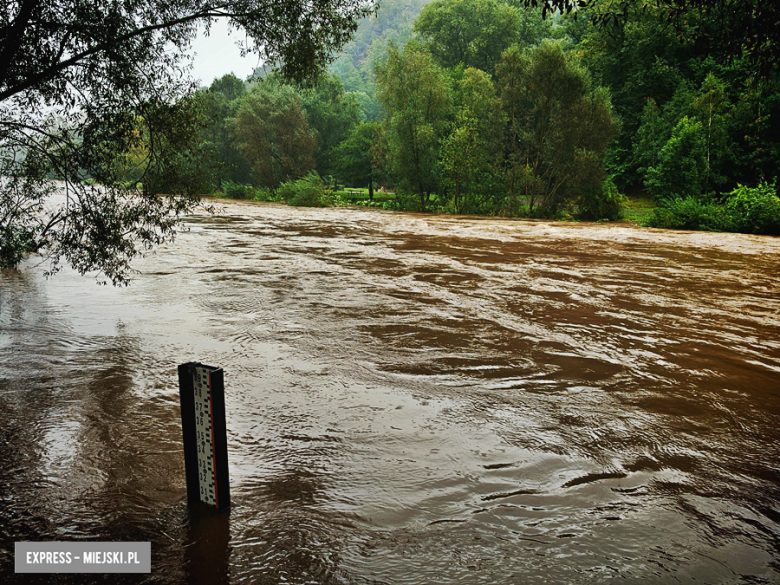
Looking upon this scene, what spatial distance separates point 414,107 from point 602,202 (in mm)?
13028

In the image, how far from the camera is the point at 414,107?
3453cm

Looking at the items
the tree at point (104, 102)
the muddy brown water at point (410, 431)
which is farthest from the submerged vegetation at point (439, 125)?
the muddy brown water at point (410, 431)

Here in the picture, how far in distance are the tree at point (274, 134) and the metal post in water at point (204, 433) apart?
47625mm

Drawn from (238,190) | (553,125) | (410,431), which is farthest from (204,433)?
(238,190)

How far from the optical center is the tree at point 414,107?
34.1 metres

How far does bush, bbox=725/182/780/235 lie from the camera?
A: 2136cm

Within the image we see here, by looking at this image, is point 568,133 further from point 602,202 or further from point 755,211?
point 755,211

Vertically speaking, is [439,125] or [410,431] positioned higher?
[439,125]

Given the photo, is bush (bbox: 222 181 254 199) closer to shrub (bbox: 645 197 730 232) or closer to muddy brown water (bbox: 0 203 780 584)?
shrub (bbox: 645 197 730 232)

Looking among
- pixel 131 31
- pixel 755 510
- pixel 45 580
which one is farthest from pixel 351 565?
pixel 131 31

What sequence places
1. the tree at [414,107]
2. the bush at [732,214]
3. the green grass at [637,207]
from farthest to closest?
the tree at [414,107] < the green grass at [637,207] < the bush at [732,214]

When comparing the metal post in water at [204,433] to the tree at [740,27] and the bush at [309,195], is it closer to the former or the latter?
the tree at [740,27]

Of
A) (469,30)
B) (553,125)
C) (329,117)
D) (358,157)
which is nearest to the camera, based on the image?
(553,125)

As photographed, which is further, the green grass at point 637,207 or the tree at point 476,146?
the tree at point 476,146
